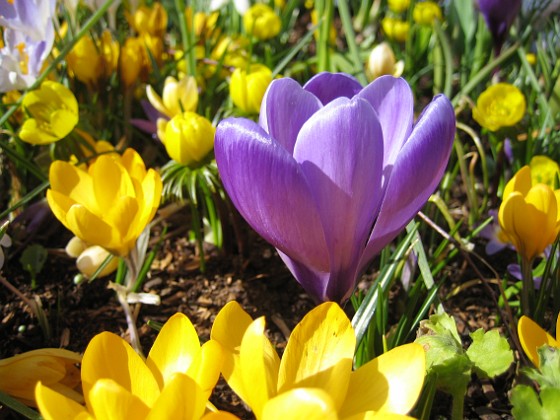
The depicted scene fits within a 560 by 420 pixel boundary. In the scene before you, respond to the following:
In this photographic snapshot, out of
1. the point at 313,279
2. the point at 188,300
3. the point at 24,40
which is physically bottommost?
the point at 188,300

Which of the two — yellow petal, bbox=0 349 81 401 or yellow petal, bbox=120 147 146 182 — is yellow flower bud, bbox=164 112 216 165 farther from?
yellow petal, bbox=0 349 81 401

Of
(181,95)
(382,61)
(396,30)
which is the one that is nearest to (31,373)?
(181,95)

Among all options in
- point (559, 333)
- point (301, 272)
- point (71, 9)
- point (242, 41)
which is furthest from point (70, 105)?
point (559, 333)

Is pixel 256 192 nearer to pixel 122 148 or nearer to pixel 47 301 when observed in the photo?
pixel 47 301

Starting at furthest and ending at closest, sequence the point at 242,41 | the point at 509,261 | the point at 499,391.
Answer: the point at 242,41 < the point at 509,261 < the point at 499,391

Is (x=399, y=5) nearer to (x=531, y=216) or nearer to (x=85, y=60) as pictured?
(x=85, y=60)

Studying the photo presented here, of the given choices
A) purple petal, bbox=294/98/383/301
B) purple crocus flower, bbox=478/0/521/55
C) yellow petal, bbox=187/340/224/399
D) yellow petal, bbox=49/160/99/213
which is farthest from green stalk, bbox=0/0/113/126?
purple crocus flower, bbox=478/0/521/55
